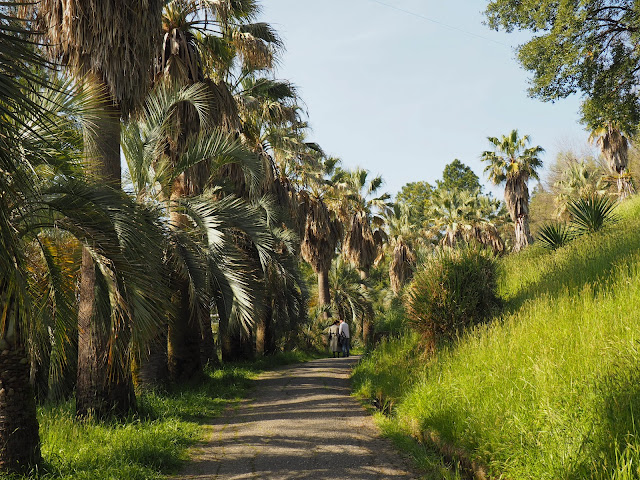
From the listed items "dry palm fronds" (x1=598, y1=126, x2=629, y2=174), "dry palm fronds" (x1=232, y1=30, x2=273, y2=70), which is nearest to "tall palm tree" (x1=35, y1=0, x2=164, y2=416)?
"dry palm fronds" (x1=232, y1=30, x2=273, y2=70)

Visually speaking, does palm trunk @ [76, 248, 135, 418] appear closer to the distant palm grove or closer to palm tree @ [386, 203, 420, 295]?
the distant palm grove

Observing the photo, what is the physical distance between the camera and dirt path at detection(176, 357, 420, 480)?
6082mm

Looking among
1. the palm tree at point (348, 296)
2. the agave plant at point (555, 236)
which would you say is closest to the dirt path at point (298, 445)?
the agave plant at point (555, 236)

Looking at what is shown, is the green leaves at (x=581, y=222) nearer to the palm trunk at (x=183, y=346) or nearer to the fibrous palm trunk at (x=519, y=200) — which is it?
the palm trunk at (x=183, y=346)

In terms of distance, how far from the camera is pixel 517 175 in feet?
119

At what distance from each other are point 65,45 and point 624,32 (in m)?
16.0

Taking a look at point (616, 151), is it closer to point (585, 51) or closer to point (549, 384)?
point (585, 51)

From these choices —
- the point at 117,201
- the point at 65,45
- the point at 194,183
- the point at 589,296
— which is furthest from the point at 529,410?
the point at 194,183

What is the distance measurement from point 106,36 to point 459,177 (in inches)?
2784

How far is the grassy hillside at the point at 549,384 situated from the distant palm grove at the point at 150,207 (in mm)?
1757

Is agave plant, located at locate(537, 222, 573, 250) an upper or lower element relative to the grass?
upper

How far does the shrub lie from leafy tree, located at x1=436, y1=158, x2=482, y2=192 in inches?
2559

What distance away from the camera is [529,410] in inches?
212

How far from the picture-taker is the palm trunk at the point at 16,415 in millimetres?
6012
